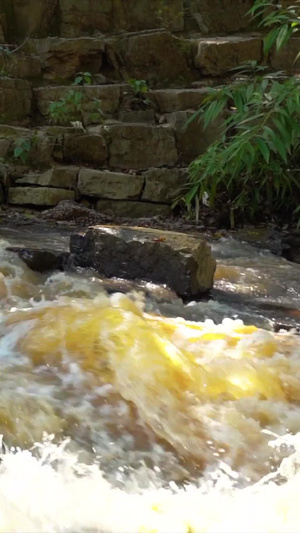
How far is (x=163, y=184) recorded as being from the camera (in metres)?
6.47

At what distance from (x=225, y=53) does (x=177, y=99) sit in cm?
141

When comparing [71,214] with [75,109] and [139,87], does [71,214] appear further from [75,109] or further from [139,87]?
[139,87]

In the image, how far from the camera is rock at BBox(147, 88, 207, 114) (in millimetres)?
7633

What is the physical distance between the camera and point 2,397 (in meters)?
1.79

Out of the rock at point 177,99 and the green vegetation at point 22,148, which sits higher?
the rock at point 177,99

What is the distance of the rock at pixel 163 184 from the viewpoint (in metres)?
6.44

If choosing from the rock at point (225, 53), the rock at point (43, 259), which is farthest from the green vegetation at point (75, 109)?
the rock at point (43, 259)

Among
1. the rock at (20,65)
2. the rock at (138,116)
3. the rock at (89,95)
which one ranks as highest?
the rock at (20,65)

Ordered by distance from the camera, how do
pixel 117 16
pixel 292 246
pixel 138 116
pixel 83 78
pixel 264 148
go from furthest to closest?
1. pixel 117 16
2. pixel 83 78
3. pixel 138 116
4. pixel 292 246
5. pixel 264 148

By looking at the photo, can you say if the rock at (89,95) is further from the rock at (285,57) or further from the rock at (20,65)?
the rock at (285,57)

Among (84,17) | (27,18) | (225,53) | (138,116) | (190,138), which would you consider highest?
(84,17)

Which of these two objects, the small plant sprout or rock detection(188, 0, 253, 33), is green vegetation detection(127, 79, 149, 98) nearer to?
the small plant sprout

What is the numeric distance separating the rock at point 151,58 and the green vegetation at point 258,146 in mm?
2855

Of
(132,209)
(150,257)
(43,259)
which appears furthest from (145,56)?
(150,257)
